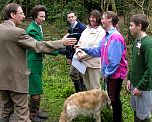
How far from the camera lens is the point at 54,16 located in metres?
14.2

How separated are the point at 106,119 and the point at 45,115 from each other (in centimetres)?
108

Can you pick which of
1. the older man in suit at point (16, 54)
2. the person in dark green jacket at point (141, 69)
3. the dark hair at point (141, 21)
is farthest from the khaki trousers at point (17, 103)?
the dark hair at point (141, 21)

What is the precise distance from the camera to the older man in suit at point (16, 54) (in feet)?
15.4

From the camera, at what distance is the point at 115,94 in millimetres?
5266

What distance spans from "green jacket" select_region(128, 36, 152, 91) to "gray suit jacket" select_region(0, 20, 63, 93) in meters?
1.02

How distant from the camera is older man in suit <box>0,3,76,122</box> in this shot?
4699 mm

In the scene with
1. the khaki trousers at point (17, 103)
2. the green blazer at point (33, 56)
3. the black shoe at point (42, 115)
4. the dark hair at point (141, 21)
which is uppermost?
the dark hair at point (141, 21)

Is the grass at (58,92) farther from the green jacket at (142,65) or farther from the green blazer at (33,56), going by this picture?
the green jacket at (142,65)

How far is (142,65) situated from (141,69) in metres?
0.06

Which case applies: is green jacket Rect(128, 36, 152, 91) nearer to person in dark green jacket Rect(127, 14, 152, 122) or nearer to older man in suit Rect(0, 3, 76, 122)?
person in dark green jacket Rect(127, 14, 152, 122)

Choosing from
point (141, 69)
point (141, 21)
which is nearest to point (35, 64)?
point (141, 69)

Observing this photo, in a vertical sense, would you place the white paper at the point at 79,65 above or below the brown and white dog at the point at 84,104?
above

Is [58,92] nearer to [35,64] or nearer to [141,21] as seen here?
[35,64]

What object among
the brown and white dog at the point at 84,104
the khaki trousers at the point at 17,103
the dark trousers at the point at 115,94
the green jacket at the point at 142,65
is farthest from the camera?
the brown and white dog at the point at 84,104
